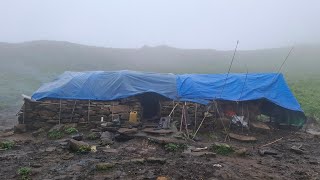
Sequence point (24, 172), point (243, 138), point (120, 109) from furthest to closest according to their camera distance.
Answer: point (120, 109) → point (243, 138) → point (24, 172)

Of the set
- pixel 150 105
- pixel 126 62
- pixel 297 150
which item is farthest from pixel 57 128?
pixel 126 62

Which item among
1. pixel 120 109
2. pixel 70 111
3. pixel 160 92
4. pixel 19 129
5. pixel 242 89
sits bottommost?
pixel 19 129

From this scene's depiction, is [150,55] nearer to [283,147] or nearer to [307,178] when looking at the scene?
[283,147]

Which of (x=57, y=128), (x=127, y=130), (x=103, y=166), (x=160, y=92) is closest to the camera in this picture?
(x=103, y=166)

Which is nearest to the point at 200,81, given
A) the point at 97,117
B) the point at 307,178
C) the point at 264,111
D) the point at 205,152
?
the point at 264,111

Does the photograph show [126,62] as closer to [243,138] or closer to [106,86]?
[106,86]

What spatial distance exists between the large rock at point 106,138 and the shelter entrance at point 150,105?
345 centimetres

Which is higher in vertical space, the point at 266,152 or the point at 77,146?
the point at 77,146

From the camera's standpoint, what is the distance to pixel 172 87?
50.3ft

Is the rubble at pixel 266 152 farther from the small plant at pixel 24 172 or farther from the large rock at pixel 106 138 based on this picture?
the small plant at pixel 24 172

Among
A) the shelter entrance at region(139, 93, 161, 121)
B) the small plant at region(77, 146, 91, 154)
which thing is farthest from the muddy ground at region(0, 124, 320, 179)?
the shelter entrance at region(139, 93, 161, 121)

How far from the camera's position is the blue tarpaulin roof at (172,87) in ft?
48.0

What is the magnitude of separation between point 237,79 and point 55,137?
8219 millimetres

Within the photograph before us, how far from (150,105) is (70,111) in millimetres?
3670
